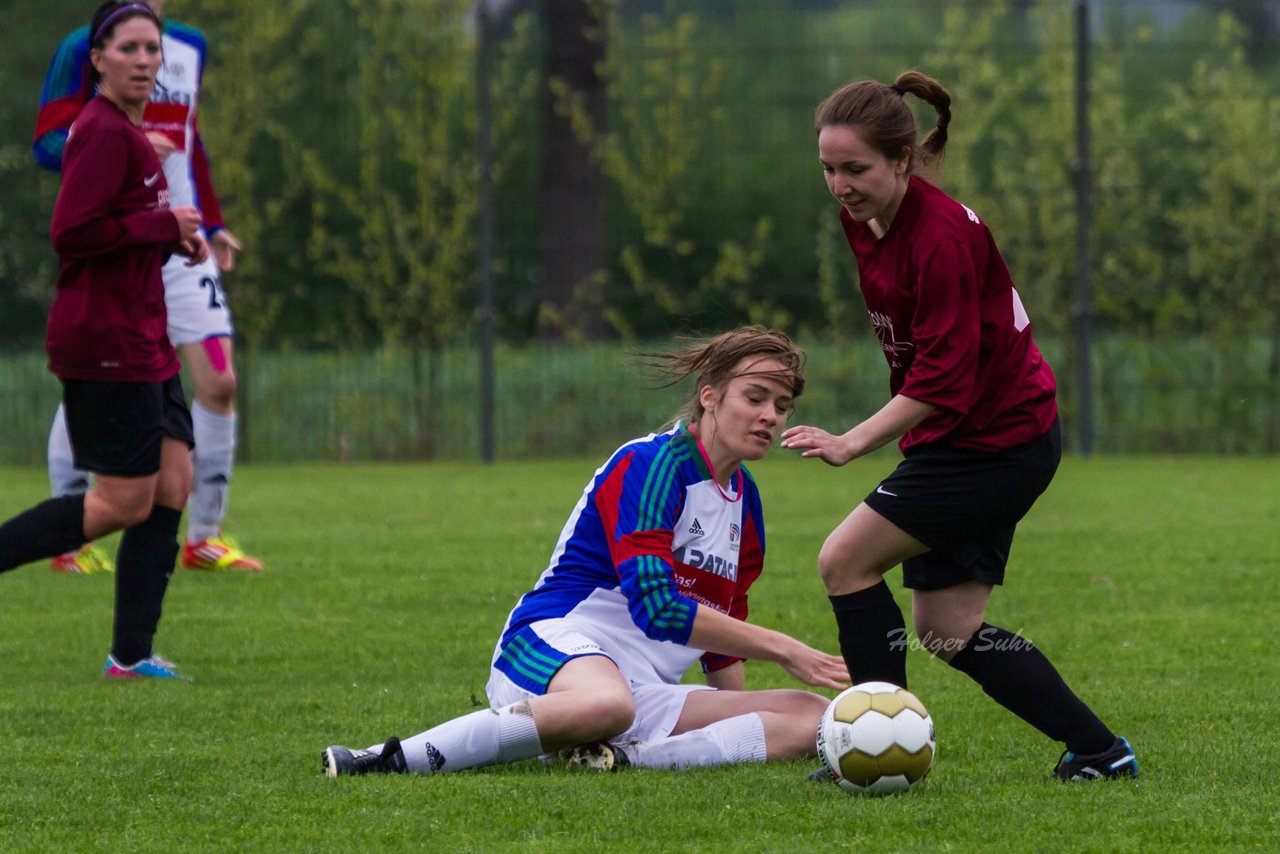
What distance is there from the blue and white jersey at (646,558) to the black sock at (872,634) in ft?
1.17

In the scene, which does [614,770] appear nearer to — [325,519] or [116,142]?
[116,142]

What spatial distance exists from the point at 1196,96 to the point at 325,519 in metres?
7.84

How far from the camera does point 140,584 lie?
17.8 feet

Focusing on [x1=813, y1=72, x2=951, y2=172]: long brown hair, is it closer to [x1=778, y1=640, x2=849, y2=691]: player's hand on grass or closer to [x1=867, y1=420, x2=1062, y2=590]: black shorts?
[x1=867, y1=420, x2=1062, y2=590]: black shorts

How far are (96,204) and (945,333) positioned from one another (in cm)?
263

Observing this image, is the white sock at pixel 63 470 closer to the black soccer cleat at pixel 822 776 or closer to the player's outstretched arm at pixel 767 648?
the player's outstretched arm at pixel 767 648

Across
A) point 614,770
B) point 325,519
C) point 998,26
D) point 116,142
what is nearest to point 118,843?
point 614,770

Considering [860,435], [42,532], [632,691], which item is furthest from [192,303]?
[860,435]

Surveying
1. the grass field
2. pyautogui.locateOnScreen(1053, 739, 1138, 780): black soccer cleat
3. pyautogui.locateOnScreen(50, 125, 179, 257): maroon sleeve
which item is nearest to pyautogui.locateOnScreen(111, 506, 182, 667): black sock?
the grass field

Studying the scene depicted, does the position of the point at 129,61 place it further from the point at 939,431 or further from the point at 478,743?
the point at 939,431

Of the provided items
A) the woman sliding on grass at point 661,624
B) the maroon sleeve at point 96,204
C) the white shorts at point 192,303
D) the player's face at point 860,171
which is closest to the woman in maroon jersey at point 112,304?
the maroon sleeve at point 96,204

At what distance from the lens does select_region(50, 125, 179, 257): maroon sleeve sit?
5.16m

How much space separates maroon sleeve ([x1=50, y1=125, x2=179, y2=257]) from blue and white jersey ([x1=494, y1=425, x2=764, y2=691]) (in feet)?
5.63

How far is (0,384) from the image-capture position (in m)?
13.7
